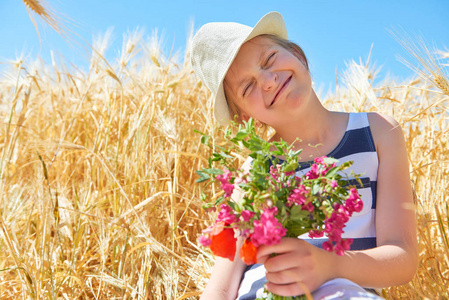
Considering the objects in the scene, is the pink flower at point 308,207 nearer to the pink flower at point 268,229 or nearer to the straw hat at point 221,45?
the pink flower at point 268,229

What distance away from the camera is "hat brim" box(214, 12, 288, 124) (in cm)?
117

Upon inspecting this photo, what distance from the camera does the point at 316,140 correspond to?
1154 mm

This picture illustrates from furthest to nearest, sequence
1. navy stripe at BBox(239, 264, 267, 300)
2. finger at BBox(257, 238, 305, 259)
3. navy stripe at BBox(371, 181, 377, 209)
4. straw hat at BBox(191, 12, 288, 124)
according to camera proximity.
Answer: straw hat at BBox(191, 12, 288, 124)
navy stripe at BBox(371, 181, 377, 209)
navy stripe at BBox(239, 264, 267, 300)
finger at BBox(257, 238, 305, 259)

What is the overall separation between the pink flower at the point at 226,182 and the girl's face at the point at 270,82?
0.48m

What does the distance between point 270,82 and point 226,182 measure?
50 centimetres

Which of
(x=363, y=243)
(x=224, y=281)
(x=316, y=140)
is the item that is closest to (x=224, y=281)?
(x=224, y=281)

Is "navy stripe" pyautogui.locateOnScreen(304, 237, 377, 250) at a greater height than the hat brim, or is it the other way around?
the hat brim

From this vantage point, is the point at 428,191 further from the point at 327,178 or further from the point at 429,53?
the point at 327,178

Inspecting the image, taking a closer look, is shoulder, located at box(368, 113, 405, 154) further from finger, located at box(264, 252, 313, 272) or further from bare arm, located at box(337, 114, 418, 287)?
finger, located at box(264, 252, 313, 272)

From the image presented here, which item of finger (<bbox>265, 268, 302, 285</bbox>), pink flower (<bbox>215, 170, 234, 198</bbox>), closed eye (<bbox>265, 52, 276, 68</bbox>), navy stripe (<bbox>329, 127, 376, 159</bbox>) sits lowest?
finger (<bbox>265, 268, 302, 285</bbox>)

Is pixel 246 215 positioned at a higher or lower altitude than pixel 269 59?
lower

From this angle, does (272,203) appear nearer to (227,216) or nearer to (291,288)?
(227,216)

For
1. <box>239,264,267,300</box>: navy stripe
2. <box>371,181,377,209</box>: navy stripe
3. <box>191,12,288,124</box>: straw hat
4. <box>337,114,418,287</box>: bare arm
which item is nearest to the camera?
<box>337,114,418,287</box>: bare arm

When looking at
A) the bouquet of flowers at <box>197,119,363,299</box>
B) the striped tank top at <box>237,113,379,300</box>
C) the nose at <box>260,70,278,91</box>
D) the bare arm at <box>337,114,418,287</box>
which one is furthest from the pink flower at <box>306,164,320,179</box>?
the nose at <box>260,70,278,91</box>
